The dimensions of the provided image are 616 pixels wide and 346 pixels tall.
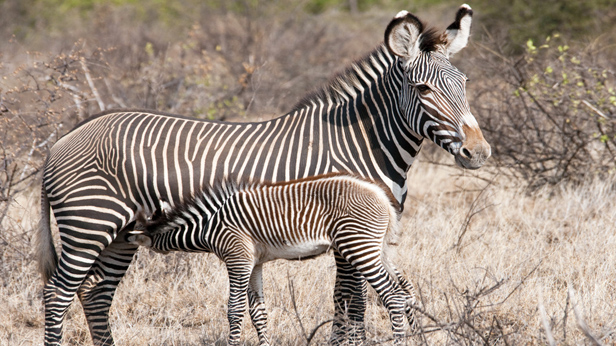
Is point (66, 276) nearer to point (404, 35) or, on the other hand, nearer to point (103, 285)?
point (103, 285)

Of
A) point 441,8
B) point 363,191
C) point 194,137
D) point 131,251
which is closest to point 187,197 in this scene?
point 194,137

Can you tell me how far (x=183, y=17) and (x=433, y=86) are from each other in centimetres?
1735

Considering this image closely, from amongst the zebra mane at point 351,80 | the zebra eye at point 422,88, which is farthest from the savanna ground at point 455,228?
the zebra mane at point 351,80

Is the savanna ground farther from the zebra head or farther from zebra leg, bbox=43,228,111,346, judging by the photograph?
the zebra head

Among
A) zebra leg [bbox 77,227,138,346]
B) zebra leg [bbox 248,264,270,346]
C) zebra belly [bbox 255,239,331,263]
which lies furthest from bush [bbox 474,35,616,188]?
zebra leg [bbox 77,227,138,346]

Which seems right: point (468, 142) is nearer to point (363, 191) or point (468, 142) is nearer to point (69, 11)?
point (363, 191)

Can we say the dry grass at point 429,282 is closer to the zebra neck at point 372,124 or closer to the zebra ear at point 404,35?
the zebra neck at point 372,124

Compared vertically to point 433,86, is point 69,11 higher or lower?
lower

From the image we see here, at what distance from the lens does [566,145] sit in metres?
7.68

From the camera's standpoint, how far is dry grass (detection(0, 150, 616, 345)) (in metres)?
4.68

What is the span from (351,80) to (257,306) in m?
1.78

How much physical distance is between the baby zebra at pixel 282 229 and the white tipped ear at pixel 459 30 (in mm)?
1255

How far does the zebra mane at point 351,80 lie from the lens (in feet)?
15.3

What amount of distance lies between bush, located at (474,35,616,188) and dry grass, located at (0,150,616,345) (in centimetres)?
59
